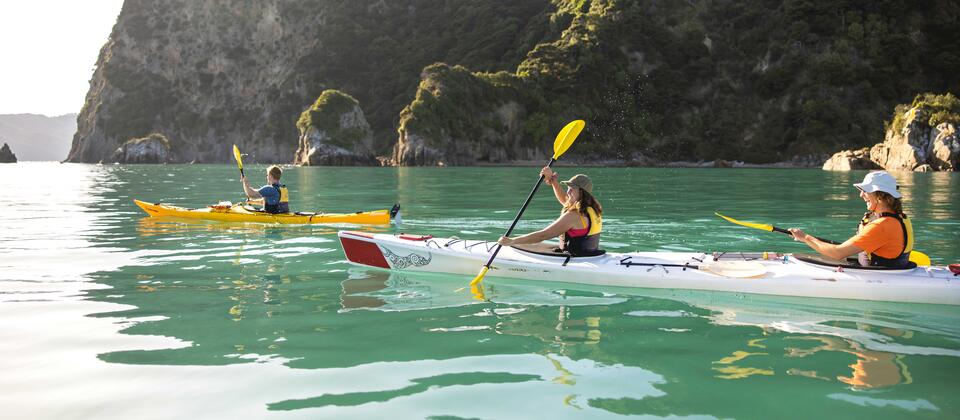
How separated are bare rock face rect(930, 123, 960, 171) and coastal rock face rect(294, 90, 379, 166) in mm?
68957

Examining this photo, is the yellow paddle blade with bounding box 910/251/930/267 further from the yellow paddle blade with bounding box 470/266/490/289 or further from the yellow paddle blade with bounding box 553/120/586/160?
the yellow paddle blade with bounding box 470/266/490/289

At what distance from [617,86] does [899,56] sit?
37870 millimetres

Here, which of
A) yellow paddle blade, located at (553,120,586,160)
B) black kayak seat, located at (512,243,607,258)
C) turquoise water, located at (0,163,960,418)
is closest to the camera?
turquoise water, located at (0,163,960,418)

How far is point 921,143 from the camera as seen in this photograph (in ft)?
201

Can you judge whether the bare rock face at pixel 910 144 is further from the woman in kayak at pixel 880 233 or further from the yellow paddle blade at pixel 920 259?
the woman in kayak at pixel 880 233

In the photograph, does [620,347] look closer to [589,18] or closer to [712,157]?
[712,157]

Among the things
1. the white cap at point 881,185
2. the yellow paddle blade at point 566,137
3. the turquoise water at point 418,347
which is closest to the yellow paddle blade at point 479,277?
the turquoise water at point 418,347

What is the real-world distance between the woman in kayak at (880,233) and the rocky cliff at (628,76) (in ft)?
278

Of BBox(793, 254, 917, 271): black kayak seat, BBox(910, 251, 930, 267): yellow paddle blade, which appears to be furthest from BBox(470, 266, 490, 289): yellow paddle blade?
BBox(910, 251, 930, 267): yellow paddle blade

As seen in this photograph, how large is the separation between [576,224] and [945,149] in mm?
62021

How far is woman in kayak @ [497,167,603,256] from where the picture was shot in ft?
28.3

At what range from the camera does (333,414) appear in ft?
15.1

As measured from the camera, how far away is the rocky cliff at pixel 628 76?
94.4 metres

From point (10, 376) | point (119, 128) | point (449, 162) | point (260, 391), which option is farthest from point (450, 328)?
point (119, 128)
